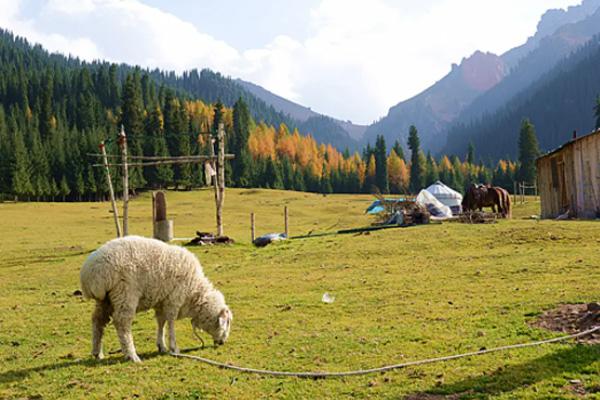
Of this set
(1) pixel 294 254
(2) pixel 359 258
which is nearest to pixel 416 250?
Result: (2) pixel 359 258

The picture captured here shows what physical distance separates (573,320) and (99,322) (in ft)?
29.7

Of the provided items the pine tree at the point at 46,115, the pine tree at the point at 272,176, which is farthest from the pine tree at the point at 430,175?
the pine tree at the point at 46,115

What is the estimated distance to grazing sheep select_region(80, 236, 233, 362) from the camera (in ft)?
30.3

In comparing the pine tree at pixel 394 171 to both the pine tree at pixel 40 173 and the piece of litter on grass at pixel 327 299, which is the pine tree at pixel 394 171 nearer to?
the pine tree at pixel 40 173

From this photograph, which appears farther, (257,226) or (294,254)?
(257,226)

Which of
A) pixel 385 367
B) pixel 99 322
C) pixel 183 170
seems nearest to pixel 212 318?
pixel 99 322

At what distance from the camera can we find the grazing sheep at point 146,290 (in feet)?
30.3

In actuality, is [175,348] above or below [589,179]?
below

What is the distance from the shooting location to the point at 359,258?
2295 centimetres

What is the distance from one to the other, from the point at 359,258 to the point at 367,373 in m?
15.1

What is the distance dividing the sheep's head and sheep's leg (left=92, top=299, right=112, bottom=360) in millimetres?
1685

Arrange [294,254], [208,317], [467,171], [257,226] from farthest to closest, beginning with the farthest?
[467,171]
[257,226]
[294,254]
[208,317]

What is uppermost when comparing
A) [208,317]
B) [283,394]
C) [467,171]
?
[467,171]

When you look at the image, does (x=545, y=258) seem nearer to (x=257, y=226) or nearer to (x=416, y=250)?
(x=416, y=250)
